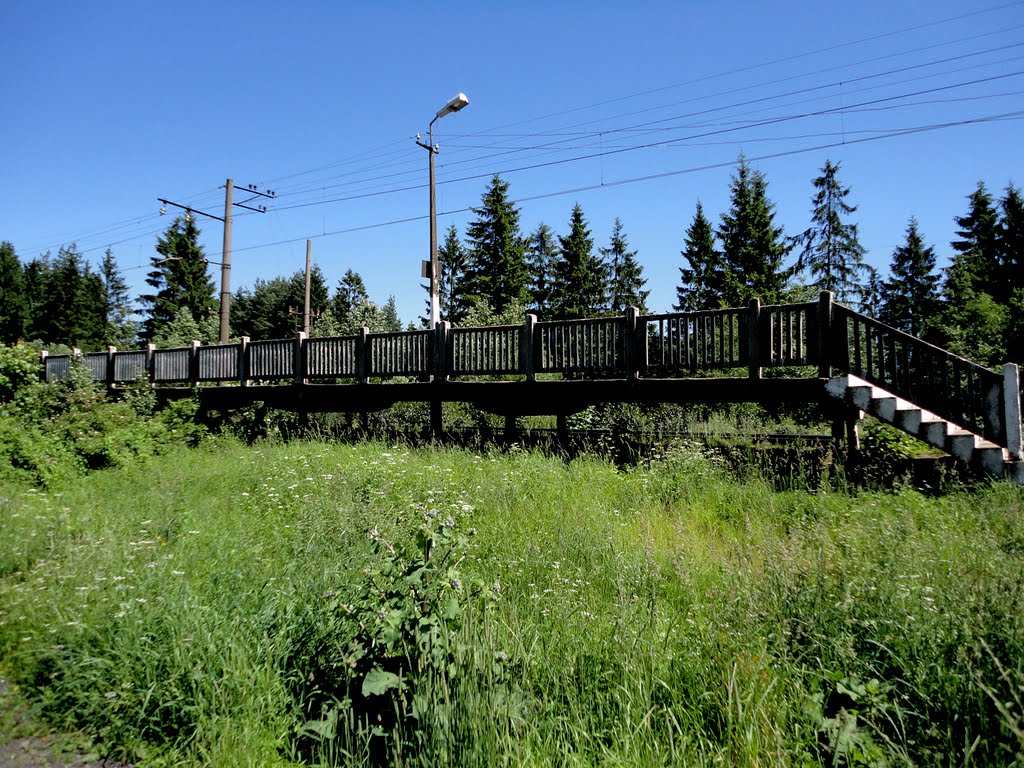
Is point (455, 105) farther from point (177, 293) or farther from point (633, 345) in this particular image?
point (177, 293)

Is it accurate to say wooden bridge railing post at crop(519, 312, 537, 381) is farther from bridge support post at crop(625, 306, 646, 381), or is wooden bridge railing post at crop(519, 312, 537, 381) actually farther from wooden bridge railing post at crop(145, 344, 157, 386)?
wooden bridge railing post at crop(145, 344, 157, 386)

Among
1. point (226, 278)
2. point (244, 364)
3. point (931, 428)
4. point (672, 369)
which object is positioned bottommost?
point (931, 428)

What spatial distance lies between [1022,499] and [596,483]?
14.9ft

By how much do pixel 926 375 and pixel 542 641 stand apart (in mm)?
7224

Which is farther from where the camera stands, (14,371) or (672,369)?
(14,371)

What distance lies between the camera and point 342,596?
157 inches

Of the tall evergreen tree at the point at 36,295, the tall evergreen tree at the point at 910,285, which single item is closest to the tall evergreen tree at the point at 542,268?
the tall evergreen tree at the point at 910,285

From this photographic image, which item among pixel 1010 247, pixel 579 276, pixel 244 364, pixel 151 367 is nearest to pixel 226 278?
pixel 151 367

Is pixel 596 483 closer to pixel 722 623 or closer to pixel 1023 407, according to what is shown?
pixel 722 623

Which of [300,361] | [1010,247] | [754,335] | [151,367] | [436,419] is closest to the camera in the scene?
[754,335]

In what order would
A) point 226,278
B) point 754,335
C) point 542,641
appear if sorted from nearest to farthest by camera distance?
1. point 542,641
2. point 754,335
3. point 226,278

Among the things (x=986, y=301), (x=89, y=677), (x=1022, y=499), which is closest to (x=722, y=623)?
(x=89, y=677)

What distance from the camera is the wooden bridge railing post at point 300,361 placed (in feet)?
48.6

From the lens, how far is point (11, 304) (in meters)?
62.8
